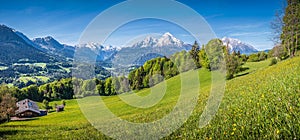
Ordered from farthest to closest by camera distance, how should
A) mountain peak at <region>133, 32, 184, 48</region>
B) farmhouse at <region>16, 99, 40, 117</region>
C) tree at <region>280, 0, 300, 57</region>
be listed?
farmhouse at <region>16, 99, 40, 117</region> → tree at <region>280, 0, 300, 57</region> → mountain peak at <region>133, 32, 184, 48</region>

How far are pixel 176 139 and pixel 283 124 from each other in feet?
13.1

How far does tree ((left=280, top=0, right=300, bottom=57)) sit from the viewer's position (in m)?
50.1

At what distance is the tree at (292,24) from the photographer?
50.1 meters

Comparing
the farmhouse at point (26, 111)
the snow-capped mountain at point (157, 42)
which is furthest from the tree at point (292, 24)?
the farmhouse at point (26, 111)

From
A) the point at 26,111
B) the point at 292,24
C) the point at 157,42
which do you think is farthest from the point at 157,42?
the point at 26,111

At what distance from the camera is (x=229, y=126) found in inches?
331

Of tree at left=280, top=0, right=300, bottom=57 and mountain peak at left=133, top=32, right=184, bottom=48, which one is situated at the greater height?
tree at left=280, top=0, right=300, bottom=57

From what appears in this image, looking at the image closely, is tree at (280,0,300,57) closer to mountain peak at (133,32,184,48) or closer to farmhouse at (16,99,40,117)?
mountain peak at (133,32,184,48)

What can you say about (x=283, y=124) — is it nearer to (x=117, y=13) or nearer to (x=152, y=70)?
(x=117, y=13)

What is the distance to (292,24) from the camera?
51781 millimetres

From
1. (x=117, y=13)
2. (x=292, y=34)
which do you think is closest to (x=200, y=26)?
(x=117, y=13)

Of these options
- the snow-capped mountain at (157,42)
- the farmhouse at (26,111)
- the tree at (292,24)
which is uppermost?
the tree at (292,24)

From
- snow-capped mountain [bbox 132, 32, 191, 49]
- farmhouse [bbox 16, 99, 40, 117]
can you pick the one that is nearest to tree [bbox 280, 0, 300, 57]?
snow-capped mountain [bbox 132, 32, 191, 49]

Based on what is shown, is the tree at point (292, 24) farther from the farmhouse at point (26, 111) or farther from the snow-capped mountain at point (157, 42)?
the farmhouse at point (26, 111)
